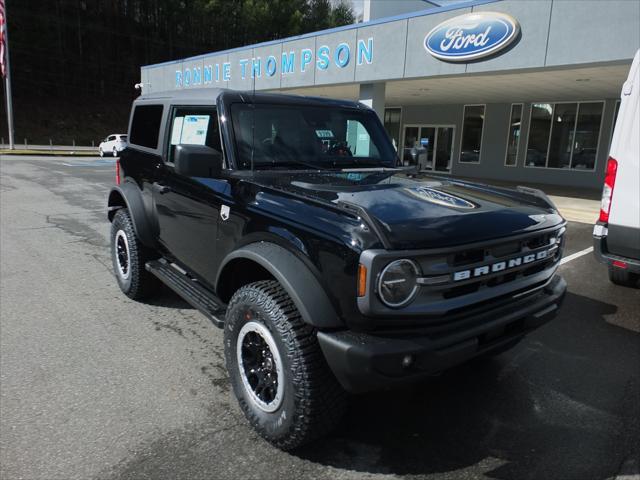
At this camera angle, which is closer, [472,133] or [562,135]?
[562,135]

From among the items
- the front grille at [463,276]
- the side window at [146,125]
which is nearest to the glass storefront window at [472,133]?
the side window at [146,125]

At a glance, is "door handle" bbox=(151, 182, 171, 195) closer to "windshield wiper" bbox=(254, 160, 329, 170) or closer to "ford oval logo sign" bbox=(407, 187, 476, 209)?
"windshield wiper" bbox=(254, 160, 329, 170)

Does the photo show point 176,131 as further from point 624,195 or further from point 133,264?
point 624,195

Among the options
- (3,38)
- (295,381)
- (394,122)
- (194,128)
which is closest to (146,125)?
(194,128)

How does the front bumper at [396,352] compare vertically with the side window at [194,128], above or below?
below

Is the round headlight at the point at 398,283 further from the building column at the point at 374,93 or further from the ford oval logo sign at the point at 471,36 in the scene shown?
the building column at the point at 374,93

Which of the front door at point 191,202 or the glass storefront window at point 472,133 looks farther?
the glass storefront window at point 472,133

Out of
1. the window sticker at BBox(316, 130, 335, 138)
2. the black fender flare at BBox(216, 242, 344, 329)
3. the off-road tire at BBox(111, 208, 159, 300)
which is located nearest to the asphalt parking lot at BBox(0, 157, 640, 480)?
the off-road tire at BBox(111, 208, 159, 300)

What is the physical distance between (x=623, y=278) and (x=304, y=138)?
4342 mm

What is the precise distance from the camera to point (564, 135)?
1802 centimetres

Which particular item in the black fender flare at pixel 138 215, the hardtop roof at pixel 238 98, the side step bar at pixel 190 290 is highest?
the hardtop roof at pixel 238 98

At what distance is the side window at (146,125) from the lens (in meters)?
4.26

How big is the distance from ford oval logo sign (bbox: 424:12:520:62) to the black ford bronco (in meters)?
9.39

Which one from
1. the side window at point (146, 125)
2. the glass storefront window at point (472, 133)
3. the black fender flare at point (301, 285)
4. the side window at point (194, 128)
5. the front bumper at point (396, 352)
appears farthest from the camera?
the glass storefront window at point (472, 133)
